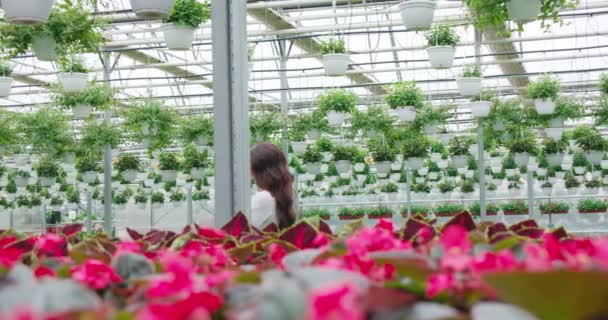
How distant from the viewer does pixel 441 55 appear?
8.12m

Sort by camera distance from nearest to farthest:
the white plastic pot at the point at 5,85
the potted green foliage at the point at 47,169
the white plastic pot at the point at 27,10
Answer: the white plastic pot at the point at 27,10 → the white plastic pot at the point at 5,85 → the potted green foliage at the point at 47,169

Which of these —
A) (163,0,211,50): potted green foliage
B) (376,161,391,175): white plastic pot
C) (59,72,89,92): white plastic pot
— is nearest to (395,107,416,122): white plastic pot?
(376,161,391,175): white plastic pot

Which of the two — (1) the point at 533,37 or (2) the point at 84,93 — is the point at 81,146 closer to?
(2) the point at 84,93

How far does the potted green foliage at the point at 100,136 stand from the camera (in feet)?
37.2

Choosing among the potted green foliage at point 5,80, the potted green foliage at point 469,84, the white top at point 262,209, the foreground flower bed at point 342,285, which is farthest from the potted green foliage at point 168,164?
the foreground flower bed at point 342,285

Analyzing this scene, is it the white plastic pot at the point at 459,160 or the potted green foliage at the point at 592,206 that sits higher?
the white plastic pot at the point at 459,160

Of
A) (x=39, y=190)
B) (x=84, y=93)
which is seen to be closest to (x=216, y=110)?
(x=84, y=93)

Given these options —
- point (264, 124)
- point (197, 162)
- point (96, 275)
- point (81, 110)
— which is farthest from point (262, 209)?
point (197, 162)

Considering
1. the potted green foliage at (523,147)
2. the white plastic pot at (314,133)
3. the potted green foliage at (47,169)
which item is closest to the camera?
the potted green foliage at (523,147)

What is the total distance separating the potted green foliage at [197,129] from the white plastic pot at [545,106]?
185 inches

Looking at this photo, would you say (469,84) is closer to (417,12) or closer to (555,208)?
(417,12)

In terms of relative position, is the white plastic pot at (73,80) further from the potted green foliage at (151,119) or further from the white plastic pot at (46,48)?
the potted green foliage at (151,119)

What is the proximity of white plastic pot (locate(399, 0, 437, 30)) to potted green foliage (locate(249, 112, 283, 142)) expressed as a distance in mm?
5264

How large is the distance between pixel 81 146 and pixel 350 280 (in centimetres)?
1184
